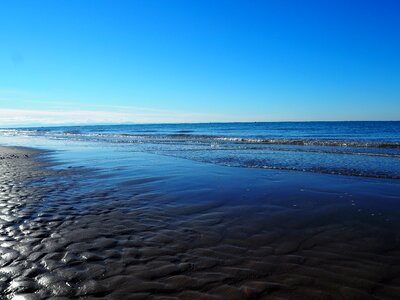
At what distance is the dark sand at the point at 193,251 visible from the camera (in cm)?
357

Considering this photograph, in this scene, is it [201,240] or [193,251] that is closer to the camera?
[193,251]

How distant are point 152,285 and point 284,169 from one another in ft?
34.1

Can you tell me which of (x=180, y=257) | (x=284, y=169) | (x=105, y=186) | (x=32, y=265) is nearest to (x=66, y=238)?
(x=32, y=265)

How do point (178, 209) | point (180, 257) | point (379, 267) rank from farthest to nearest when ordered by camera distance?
point (178, 209) → point (180, 257) → point (379, 267)

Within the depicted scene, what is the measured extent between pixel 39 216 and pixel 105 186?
3.21m

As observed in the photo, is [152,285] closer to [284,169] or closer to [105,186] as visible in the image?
[105,186]

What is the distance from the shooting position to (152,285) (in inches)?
144

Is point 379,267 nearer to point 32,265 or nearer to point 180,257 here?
point 180,257

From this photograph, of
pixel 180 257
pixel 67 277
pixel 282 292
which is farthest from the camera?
pixel 180 257

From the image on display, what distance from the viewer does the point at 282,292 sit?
350cm

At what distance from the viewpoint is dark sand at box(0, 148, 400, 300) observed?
11.7 feet

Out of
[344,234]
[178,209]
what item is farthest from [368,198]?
[178,209]

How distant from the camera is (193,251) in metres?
4.62

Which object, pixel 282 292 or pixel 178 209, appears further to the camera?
pixel 178 209
